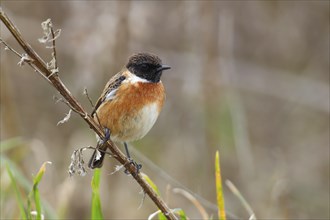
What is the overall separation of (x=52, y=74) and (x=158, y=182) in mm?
4962

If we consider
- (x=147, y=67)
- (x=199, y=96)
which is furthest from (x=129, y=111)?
(x=199, y=96)

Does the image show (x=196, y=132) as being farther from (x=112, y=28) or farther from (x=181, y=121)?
(x=112, y=28)

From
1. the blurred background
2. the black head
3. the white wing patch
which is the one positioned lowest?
the blurred background

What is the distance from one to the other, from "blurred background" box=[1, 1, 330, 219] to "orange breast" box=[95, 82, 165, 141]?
184cm

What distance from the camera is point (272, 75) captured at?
24.7ft

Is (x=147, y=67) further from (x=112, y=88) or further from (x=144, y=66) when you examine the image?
(x=112, y=88)

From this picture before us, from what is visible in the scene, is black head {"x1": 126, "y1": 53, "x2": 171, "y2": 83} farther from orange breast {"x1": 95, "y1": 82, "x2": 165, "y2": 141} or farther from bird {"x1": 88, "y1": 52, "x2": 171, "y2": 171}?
orange breast {"x1": 95, "y1": 82, "x2": 165, "y2": 141}

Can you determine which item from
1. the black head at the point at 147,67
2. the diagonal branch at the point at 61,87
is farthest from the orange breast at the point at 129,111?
the diagonal branch at the point at 61,87

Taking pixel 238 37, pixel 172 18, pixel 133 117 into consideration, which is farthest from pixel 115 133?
pixel 238 37

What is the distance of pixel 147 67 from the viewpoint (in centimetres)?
420

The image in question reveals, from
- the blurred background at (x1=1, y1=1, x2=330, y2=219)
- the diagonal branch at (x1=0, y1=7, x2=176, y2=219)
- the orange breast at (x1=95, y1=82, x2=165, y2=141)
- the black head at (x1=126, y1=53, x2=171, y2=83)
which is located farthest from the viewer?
the blurred background at (x1=1, y1=1, x2=330, y2=219)

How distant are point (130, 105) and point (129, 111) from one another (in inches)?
1.6

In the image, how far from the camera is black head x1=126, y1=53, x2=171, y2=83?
4.18 m

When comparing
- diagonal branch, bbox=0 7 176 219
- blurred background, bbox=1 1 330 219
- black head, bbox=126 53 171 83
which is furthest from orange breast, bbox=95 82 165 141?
blurred background, bbox=1 1 330 219
